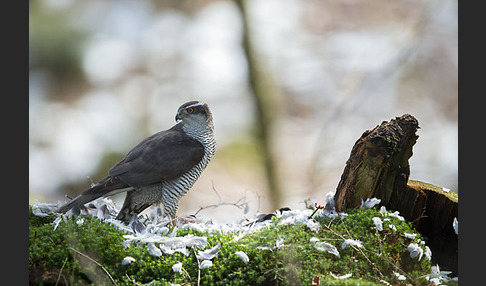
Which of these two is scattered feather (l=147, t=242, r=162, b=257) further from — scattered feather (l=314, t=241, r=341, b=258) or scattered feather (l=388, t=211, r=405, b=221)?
scattered feather (l=388, t=211, r=405, b=221)

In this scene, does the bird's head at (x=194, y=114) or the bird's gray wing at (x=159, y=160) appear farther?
the bird's head at (x=194, y=114)

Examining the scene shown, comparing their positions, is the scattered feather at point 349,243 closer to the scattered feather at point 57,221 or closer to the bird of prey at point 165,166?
the bird of prey at point 165,166

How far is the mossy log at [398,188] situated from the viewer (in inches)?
104

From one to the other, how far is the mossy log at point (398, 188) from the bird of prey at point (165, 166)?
920mm

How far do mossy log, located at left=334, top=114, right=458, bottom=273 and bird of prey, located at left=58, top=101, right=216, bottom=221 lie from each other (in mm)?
920

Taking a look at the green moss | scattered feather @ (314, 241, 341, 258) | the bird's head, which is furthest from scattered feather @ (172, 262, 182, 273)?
the bird's head

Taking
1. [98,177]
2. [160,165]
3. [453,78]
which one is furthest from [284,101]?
[160,165]

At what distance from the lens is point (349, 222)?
2.56 meters

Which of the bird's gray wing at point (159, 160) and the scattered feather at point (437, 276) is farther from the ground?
the bird's gray wing at point (159, 160)

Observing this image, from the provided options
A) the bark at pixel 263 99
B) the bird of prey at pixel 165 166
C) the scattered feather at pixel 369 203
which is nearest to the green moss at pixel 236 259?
the scattered feather at pixel 369 203

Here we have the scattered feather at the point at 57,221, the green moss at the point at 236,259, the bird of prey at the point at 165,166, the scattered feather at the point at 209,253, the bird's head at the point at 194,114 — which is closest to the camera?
the green moss at the point at 236,259

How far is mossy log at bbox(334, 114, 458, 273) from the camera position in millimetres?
2635

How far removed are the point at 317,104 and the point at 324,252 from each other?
2.88 meters

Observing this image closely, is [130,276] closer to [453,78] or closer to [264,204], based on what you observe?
[264,204]
